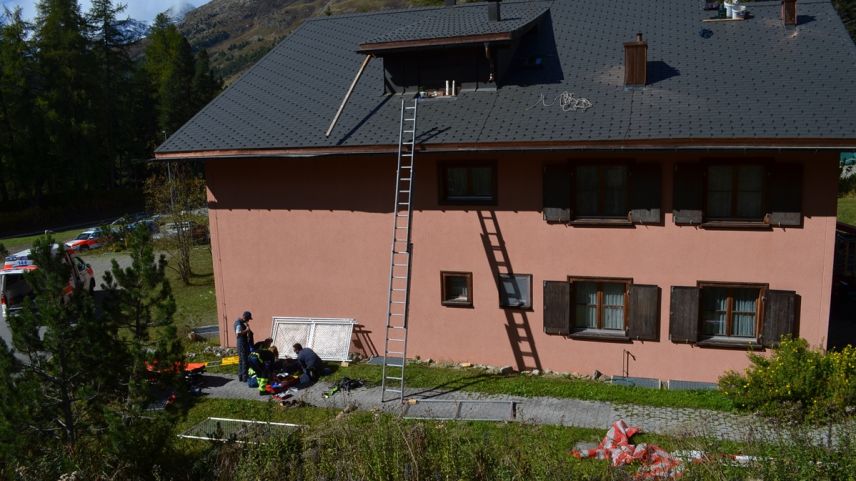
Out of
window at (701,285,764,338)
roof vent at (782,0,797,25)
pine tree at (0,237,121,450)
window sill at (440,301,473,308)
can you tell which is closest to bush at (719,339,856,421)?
window at (701,285,764,338)

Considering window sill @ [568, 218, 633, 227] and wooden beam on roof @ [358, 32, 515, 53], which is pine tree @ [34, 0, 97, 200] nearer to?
wooden beam on roof @ [358, 32, 515, 53]

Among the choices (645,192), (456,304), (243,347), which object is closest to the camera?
(645,192)

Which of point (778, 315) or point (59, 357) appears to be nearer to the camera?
point (59, 357)

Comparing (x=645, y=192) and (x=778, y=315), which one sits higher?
(x=645, y=192)

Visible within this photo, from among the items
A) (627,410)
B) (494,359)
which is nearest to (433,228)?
(494,359)

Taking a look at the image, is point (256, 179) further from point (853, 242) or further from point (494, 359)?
point (853, 242)

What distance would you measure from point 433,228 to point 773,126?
22.9 ft

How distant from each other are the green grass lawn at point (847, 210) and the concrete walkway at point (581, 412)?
22079mm

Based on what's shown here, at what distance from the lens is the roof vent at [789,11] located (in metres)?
15.8

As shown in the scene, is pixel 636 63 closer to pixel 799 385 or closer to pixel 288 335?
pixel 799 385

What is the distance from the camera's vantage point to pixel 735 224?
13.3 m

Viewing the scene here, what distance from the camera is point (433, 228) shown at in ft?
50.2

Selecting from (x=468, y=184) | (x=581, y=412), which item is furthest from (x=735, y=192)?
(x=468, y=184)

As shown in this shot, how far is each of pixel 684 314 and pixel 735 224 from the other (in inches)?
79.4
